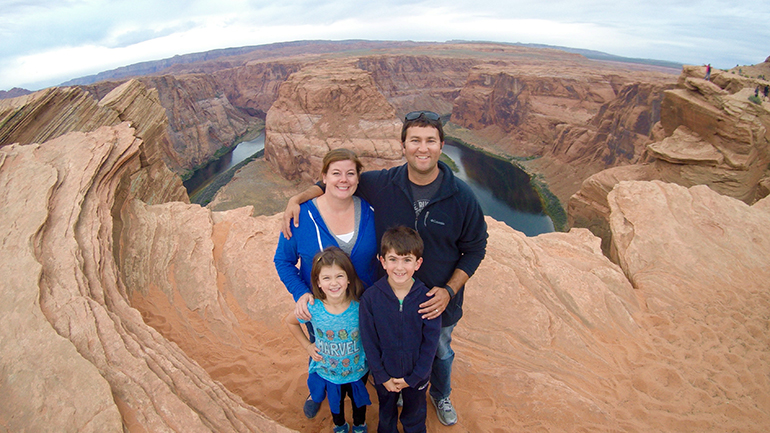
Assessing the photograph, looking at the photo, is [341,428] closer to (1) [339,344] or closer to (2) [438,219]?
(1) [339,344]

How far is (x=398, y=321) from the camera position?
3.10 meters

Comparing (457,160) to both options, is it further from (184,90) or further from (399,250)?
(399,250)

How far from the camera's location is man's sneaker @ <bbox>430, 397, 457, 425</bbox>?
4211mm

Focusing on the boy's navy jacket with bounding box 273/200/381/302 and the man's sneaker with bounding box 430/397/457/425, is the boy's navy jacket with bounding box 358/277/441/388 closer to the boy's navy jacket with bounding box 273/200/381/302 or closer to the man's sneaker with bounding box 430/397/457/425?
the boy's navy jacket with bounding box 273/200/381/302

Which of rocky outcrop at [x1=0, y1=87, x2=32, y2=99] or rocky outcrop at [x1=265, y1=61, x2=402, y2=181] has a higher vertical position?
rocky outcrop at [x1=0, y1=87, x2=32, y2=99]

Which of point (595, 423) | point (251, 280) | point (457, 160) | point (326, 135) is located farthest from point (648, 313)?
point (457, 160)

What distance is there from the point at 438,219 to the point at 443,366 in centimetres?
185

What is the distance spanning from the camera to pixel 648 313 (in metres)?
6.41

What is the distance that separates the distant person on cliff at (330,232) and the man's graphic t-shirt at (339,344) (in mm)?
141

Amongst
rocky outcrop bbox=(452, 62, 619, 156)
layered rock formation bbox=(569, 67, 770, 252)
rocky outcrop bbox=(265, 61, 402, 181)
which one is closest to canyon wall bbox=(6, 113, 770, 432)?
layered rock formation bbox=(569, 67, 770, 252)

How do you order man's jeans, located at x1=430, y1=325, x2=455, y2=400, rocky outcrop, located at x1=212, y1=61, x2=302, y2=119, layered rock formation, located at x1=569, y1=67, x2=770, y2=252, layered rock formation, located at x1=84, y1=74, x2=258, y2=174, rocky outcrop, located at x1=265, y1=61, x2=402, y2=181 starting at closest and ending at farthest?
1. man's jeans, located at x1=430, y1=325, x2=455, y2=400
2. layered rock formation, located at x1=569, y1=67, x2=770, y2=252
3. rocky outcrop, located at x1=265, y1=61, x2=402, y2=181
4. layered rock formation, located at x1=84, y1=74, x2=258, y2=174
5. rocky outcrop, located at x1=212, y1=61, x2=302, y2=119

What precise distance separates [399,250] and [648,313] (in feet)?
19.5

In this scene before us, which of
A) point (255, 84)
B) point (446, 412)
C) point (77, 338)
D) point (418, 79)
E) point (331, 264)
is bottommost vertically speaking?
point (446, 412)

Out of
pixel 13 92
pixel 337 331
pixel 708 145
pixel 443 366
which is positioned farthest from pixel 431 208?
pixel 13 92
